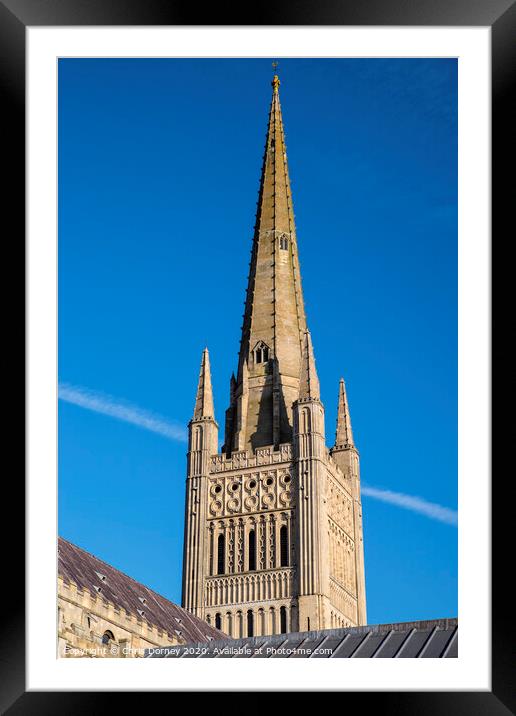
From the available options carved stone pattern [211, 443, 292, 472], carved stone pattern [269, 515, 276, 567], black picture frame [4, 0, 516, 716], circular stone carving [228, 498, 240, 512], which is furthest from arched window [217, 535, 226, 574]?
black picture frame [4, 0, 516, 716]

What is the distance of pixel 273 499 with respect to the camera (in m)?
65.6

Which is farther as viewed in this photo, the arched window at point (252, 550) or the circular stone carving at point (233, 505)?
the circular stone carving at point (233, 505)

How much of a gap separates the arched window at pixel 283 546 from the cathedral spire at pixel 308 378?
8283 millimetres

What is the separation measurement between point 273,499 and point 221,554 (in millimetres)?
4314

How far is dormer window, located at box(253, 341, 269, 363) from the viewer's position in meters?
74.3

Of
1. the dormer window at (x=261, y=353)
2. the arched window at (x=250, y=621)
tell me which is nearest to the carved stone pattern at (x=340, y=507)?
the arched window at (x=250, y=621)

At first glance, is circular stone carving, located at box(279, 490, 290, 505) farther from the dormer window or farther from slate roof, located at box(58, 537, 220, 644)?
the dormer window

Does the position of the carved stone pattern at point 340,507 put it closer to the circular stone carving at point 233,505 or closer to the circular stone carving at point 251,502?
the circular stone carving at point 251,502

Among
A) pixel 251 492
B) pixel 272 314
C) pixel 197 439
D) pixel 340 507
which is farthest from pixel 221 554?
pixel 272 314

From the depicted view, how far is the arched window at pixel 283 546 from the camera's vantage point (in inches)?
2515
